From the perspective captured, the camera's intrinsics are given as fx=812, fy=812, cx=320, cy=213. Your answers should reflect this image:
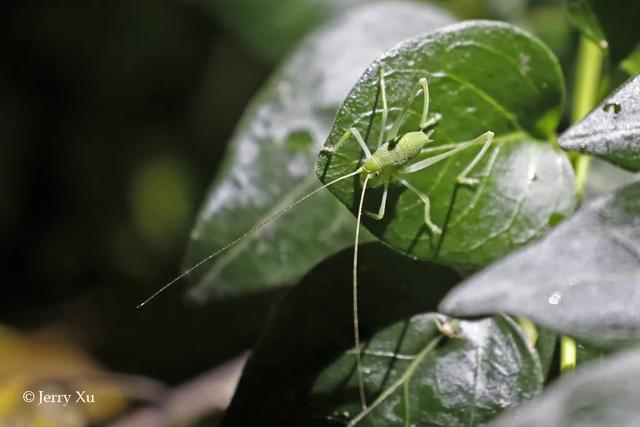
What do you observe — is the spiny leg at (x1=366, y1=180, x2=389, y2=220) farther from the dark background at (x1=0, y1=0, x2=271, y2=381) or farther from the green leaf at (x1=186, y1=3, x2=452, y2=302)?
the dark background at (x1=0, y1=0, x2=271, y2=381)

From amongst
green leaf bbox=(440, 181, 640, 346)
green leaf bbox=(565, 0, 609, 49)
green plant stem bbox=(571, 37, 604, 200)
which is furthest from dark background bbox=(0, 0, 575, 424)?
green leaf bbox=(440, 181, 640, 346)

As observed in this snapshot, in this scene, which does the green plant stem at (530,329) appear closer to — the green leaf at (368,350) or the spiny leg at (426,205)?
the green leaf at (368,350)

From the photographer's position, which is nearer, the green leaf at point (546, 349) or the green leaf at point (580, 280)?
the green leaf at point (580, 280)

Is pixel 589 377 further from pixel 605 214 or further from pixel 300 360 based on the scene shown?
pixel 300 360

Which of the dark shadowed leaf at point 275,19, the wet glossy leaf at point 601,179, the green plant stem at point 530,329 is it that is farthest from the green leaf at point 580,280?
the dark shadowed leaf at point 275,19

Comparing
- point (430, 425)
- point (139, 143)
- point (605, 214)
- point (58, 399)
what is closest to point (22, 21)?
point (139, 143)
